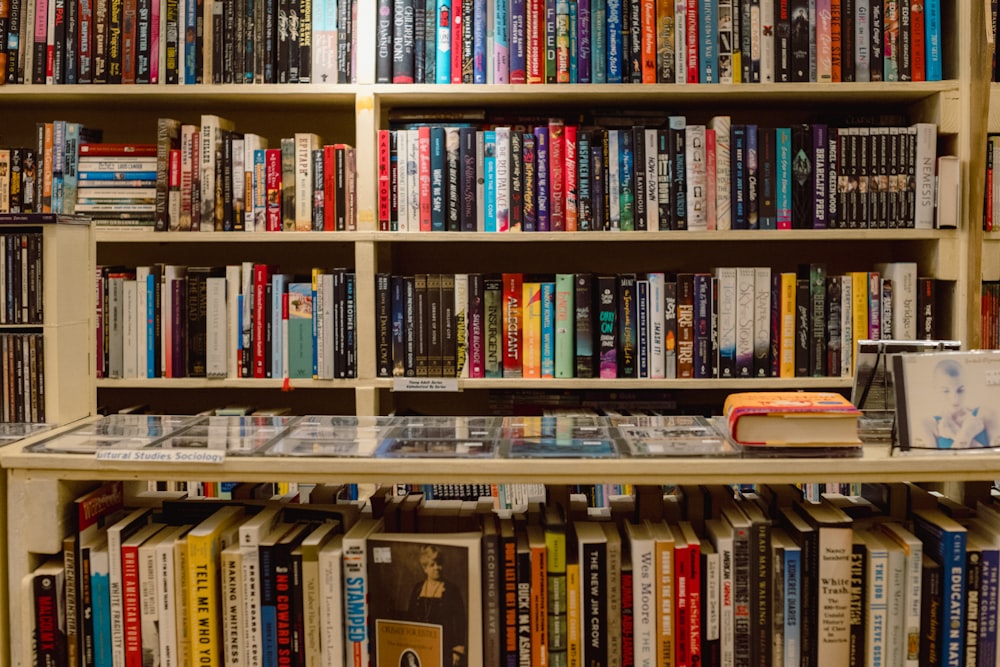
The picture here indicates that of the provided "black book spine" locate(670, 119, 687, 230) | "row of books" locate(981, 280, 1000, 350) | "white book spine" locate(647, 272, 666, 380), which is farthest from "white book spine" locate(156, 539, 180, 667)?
"row of books" locate(981, 280, 1000, 350)

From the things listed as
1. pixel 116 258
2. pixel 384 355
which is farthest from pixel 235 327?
pixel 116 258

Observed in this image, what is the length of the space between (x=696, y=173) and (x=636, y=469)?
1.31m

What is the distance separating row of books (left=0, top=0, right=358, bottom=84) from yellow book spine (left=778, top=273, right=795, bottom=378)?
3.87ft

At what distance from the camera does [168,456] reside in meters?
1.18

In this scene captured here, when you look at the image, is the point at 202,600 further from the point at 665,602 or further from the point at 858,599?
the point at 858,599

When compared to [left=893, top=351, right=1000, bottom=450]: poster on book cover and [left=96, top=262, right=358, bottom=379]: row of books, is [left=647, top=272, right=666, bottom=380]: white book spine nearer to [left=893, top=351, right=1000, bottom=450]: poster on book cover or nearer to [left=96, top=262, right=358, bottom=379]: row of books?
[left=96, top=262, right=358, bottom=379]: row of books

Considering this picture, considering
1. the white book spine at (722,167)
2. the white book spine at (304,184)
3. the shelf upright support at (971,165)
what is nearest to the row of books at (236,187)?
the white book spine at (304,184)

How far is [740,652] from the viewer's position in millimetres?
1200

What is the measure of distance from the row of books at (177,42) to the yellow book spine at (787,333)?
3.87ft

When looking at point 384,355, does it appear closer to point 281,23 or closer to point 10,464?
point 281,23

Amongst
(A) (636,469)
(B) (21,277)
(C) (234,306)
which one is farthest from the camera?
(C) (234,306)

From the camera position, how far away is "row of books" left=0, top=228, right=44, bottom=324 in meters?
1.38

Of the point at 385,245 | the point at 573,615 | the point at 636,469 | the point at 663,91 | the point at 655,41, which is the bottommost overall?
the point at 573,615

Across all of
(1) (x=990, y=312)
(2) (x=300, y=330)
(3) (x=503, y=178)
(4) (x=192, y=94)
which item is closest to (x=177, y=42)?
(4) (x=192, y=94)
